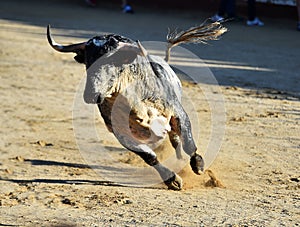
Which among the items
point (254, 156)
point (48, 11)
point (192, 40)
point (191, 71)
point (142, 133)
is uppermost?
point (192, 40)

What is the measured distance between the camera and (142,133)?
6.69 metres

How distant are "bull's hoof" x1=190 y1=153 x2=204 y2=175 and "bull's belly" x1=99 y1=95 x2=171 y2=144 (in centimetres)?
43

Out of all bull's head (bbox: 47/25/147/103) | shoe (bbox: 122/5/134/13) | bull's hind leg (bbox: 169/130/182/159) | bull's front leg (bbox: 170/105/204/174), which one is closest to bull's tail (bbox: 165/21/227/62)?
bull's front leg (bbox: 170/105/204/174)

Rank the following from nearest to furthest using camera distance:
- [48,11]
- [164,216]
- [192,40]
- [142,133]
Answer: [164,216]
[142,133]
[192,40]
[48,11]

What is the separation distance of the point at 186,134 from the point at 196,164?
31 cm

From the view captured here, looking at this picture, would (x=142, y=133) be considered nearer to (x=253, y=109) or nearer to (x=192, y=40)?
(x=192, y=40)

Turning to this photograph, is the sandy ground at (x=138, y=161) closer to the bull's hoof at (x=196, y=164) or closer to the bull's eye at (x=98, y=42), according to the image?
the bull's hoof at (x=196, y=164)

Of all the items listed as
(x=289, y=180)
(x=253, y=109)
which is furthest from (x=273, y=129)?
(x=289, y=180)

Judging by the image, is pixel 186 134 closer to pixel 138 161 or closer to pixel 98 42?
pixel 138 161

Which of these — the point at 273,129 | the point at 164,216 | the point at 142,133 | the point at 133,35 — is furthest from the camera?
the point at 133,35

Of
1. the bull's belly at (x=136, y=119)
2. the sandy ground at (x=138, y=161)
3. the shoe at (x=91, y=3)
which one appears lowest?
the shoe at (x=91, y=3)

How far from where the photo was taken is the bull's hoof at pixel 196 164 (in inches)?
280

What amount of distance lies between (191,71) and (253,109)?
2342 millimetres

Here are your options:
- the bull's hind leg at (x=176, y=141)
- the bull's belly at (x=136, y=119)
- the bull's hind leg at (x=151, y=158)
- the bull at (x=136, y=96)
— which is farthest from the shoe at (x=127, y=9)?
the bull's hind leg at (x=151, y=158)
